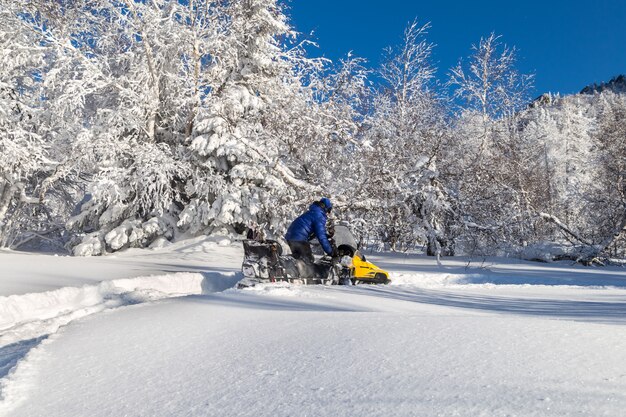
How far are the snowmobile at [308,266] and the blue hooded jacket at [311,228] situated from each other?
32 centimetres

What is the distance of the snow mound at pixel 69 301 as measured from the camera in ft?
18.4

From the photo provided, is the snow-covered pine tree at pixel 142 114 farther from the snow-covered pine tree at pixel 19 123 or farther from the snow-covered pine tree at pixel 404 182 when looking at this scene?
the snow-covered pine tree at pixel 404 182

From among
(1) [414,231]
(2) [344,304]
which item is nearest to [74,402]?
(2) [344,304]

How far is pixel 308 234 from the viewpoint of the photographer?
30.5ft

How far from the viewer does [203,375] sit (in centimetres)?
306

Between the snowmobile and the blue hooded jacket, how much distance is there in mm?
315

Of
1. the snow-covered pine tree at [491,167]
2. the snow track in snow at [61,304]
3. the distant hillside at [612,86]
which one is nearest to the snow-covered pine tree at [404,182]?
the snow-covered pine tree at [491,167]

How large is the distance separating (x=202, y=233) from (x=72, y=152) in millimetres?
5026

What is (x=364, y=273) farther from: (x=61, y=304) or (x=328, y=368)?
(x=328, y=368)

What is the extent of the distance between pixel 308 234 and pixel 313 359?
20.2ft

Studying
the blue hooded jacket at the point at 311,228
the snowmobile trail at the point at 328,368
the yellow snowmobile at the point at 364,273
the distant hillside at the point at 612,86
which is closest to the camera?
the snowmobile trail at the point at 328,368

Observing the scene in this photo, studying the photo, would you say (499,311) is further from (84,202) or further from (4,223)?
(4,223)

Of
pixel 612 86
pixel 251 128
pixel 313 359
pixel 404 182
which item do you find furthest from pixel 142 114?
pixel 612 86

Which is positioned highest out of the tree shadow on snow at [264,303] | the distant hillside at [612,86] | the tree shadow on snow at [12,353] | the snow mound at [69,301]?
the distant hillside at [612,86]
